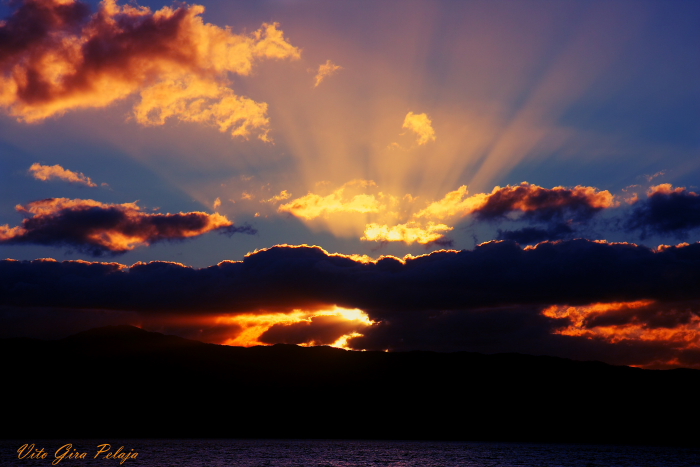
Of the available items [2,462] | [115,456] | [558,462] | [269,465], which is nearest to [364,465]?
[269,465]

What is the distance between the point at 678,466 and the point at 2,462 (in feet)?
591

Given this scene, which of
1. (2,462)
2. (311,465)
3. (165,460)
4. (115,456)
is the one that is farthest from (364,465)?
(2,462)

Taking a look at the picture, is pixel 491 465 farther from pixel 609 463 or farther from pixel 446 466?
pixel 609 463

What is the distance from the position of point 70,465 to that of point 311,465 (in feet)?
186

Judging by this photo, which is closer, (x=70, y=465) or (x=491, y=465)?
(x=70, y=465)

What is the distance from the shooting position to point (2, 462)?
13600 centimetres

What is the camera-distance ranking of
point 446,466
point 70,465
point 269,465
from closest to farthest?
point 70,465, point 269,465, point 446,466

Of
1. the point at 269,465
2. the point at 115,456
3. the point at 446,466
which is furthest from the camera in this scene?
the point at 115,456

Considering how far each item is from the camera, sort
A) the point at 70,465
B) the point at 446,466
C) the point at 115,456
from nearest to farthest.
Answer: the point at 70,465 < the point at 446,466 < the point at 115,456

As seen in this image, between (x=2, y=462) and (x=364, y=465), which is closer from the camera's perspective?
(x=2, y=462)

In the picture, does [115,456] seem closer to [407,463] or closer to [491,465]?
[407,463]

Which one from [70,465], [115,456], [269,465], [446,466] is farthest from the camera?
[115,456]

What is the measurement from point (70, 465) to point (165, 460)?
2655 cm

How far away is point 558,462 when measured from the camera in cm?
17575
